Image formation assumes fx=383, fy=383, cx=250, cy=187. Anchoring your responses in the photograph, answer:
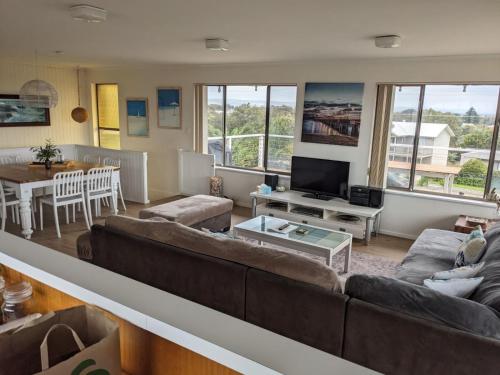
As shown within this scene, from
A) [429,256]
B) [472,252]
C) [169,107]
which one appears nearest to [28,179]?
[169,107]

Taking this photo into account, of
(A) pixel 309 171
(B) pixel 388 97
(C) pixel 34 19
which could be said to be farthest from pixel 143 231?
(B) pixel 388 97

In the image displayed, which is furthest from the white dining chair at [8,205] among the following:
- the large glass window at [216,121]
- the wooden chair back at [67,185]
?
the large glass window at [216,121]

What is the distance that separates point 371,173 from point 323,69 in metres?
1.62

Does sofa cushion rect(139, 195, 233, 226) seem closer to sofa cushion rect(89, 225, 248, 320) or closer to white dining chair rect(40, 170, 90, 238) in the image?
white dining chair rect(40, 170, 90, 238)

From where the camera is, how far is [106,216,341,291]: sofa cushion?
2.13 meters

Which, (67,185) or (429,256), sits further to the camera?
(67,185)

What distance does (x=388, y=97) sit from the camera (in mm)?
5059

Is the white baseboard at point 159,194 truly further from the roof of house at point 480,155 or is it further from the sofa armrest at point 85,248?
the roof of house at point 480,155

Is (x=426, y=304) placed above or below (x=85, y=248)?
above

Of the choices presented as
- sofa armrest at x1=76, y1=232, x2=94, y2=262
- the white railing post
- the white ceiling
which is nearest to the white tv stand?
the white railing post

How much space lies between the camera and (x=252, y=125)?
6.41m

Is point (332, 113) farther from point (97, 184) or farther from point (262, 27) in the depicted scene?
point (97, 184)

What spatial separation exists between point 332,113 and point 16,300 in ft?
16.1

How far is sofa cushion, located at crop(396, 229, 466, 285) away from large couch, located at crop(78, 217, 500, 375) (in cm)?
6
